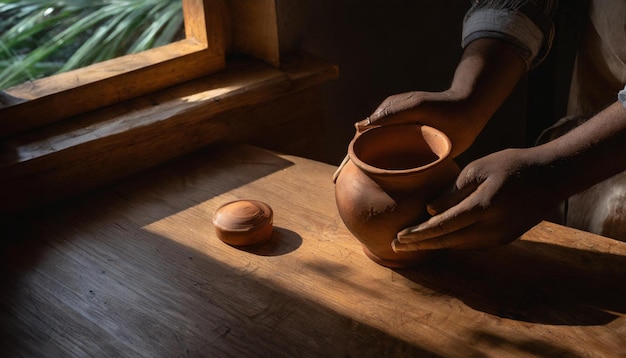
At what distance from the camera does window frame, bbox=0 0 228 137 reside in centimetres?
163

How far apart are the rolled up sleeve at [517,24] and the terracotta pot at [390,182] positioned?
42 centimetres

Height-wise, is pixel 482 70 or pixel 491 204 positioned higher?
pixel 482 70

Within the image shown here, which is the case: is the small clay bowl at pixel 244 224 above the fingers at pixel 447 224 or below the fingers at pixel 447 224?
below

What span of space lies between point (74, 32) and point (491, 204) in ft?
5.32

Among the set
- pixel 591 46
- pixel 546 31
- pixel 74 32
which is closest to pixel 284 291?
pixel 546 31

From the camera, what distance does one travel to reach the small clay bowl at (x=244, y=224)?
54.6 inches

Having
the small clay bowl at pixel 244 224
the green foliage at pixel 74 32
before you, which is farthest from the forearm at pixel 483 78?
the green foliage at pixel 74 32

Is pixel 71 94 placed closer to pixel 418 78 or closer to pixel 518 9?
pixel 518 9

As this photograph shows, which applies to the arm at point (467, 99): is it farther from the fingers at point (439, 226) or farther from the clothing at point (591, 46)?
the fingers at point (439, 226)

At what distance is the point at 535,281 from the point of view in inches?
49.9

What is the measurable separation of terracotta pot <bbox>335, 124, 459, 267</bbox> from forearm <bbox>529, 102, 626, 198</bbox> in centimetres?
17

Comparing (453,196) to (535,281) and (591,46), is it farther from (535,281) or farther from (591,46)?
(591,46)

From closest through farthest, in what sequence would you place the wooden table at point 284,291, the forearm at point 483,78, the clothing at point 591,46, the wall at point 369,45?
the wooden table at point 284,291, the forearm at point 483,78, the clothing at point 591,46, the wall at point 369,45

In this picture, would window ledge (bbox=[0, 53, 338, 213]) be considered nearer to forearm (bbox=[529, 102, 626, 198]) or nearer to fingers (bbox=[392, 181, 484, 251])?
fingers (bbox=[392, 181, 484, 251])
